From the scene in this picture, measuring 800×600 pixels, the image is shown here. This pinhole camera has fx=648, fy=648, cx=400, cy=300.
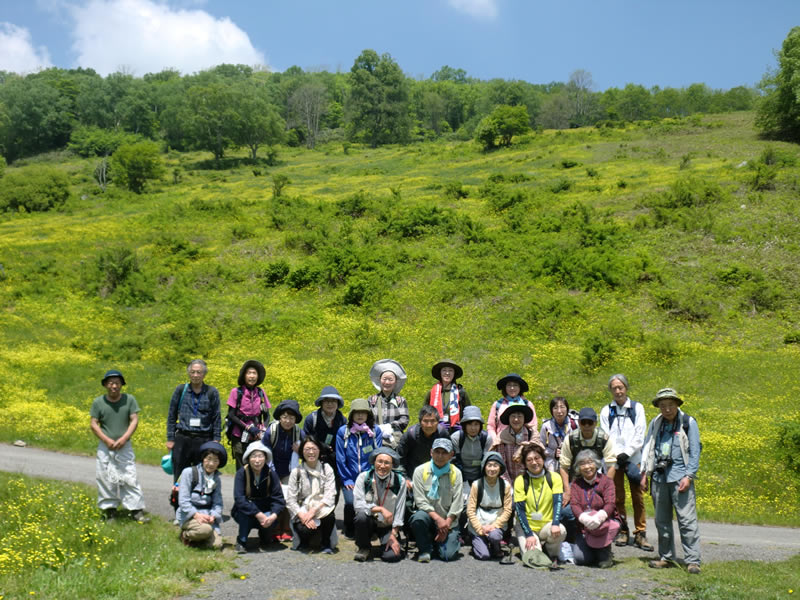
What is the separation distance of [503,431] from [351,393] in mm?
11861

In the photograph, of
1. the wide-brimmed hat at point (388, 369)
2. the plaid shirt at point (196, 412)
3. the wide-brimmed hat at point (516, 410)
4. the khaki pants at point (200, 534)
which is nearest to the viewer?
the khaki pants at point (200, 534)

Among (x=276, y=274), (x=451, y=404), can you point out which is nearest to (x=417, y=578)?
(x=451, y=404)

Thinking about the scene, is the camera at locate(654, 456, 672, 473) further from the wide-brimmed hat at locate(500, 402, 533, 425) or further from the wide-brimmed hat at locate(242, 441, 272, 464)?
the wide-brimmed hat at locate(242, 441, 272, 464)

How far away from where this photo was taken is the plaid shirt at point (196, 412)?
8898mm

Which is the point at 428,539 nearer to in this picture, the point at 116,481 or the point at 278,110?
the point at 116,481

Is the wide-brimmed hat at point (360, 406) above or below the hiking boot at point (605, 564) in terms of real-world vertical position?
above

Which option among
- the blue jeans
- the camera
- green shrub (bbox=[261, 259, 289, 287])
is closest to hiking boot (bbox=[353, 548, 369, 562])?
the blue jeans

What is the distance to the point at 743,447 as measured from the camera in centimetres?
1450

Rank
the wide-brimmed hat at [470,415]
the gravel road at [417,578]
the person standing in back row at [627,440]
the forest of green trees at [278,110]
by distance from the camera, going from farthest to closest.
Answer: the forest of green trees at [278,110] < the person standing in back row at [627,440] < the wide-brimmed hat at [470,415] < the gravel road at [417,578]

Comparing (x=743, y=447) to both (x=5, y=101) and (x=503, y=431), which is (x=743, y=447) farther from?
(x=5, y=101)

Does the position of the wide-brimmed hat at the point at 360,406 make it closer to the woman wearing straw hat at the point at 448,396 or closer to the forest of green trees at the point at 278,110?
the woman wearing straw hat at the point at 448,396

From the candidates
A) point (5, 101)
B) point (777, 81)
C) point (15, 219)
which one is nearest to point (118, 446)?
point (15, 219)

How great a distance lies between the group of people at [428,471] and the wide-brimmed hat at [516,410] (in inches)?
0.9

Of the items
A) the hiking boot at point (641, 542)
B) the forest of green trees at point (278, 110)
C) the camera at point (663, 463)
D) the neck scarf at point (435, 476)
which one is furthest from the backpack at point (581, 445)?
the forest of green trees at point (278, 110)
